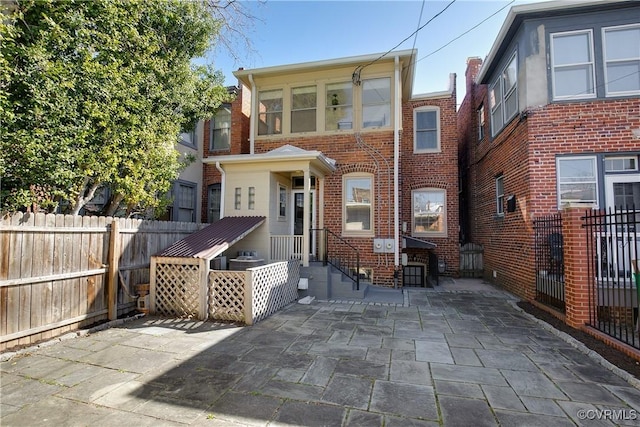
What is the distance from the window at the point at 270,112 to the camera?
32.5 ft

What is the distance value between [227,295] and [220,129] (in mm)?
7474

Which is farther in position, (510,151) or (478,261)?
(478,261)

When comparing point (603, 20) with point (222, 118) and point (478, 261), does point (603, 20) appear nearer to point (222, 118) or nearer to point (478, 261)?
point (478, 261)

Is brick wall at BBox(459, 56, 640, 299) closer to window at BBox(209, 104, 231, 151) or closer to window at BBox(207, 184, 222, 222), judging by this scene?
window at BBox(209, 104, 231, 151)

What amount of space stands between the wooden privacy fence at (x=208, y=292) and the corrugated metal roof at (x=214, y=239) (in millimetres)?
229

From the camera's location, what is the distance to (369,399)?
2945 millimetres

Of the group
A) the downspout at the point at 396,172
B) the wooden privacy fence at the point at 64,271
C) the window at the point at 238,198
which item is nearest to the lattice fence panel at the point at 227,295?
the wooden privacy fence at the point at 64,271

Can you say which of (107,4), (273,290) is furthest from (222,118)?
(273,290)

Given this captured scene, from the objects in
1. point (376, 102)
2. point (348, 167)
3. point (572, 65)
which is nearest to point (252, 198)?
point (348, 167)

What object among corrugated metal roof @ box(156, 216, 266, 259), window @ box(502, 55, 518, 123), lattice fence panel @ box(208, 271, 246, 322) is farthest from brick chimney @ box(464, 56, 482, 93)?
lattice fence panel @ box(208, 271, 246, 322)

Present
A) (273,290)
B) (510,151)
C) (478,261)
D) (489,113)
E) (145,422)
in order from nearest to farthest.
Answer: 1. (145,422)
2. (273,290)
3. (510,151)
4. (489,113)
5. (478,261)

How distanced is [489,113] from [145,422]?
11.2m

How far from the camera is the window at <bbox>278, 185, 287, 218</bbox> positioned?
8484 mm

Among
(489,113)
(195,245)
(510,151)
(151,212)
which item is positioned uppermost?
(489,113)
